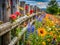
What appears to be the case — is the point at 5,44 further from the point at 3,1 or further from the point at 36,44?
the point at 36,44

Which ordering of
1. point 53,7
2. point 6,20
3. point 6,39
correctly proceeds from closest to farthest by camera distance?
point 6,39, point 6,20, point 53,7

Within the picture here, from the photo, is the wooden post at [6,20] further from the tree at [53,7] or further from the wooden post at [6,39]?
the tree at [53,7]

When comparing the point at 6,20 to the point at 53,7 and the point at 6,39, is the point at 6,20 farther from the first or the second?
the point at 53,7

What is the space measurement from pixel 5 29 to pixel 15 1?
3988mm

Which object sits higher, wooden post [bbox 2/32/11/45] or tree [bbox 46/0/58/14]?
wooden post [bbox 2/32/11/45]

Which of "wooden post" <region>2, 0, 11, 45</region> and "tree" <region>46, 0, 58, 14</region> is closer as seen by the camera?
"wooden post" <region>2, 0, 11, 45</region>

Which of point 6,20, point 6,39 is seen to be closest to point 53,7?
point 6,20

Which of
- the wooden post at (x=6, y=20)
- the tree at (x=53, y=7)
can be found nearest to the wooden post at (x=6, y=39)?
the wooden post at (x=6, y=20)

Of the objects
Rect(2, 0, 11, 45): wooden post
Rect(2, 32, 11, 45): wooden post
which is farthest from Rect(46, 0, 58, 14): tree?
Rect(2, 32, 11, 45): wooden post

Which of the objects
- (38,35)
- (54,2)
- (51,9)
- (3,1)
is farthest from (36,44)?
(54,2)

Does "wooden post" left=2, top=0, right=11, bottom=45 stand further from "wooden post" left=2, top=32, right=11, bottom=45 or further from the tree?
the tree

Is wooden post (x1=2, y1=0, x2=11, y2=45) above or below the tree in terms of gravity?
above

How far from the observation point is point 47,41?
5.96 m

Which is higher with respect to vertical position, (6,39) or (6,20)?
(6,20)
